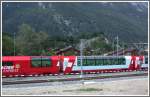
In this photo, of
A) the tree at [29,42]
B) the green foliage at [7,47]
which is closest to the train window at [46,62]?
the green foliage at [7,47]

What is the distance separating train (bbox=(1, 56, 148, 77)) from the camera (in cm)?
5009

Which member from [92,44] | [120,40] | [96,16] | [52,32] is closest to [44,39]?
[92,44]

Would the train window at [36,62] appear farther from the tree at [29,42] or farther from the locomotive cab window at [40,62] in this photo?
the tree at [29,42]

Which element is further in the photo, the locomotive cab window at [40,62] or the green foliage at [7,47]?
the green foliage at [7,47]

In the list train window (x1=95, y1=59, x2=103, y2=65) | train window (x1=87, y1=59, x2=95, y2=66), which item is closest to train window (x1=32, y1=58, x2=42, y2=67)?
train window (x1=87, y1=59, x2=95, y2=66)

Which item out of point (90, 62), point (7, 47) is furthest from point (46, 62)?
point (7, 47)

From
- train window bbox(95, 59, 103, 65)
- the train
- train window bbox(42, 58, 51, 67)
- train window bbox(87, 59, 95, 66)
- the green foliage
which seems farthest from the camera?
the green foliage

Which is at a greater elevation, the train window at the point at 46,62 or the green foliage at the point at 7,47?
the green foliage at the point at 7,47

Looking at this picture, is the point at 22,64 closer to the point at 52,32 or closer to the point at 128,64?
the point at 128,64

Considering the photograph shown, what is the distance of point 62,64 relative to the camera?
55.8m

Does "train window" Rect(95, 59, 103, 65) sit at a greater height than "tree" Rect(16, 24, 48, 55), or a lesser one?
lesser

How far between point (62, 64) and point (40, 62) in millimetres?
3926

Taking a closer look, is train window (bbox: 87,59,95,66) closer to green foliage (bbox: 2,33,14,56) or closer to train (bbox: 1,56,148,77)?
train (bbox: 1,56,148,77)

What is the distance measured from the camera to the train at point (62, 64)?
50.1 m
